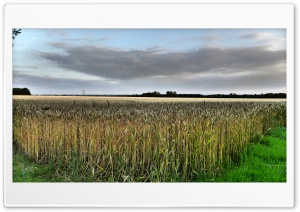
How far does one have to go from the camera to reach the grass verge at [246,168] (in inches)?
139

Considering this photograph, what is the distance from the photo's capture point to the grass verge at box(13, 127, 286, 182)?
139 inches

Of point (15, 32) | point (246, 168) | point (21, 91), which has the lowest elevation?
point (246, 168)

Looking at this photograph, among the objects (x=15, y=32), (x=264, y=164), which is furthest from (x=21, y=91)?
(x=264, y=164)

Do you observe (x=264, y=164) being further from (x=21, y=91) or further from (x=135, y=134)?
(x=21, y=91)

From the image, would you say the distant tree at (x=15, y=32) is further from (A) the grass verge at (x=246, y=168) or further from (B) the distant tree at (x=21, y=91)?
(A) the grass verge at (x=246, y=168)

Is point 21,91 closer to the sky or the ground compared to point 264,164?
closer to the sky

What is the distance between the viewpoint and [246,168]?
3623 millimetres

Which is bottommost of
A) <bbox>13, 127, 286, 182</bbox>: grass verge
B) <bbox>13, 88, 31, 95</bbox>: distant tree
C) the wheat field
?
<bbox>13, 127, 286, 182</bbox>: grass verge

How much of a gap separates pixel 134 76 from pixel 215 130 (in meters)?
1.20

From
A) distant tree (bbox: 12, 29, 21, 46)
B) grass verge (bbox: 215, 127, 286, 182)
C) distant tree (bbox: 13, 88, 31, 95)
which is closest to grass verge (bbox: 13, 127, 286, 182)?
grass verge (bbox: 215, 127, 286, 182)

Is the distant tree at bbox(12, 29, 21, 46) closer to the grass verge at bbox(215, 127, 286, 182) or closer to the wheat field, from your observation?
the wheat field

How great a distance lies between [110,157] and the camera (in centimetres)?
358
